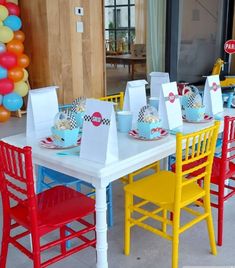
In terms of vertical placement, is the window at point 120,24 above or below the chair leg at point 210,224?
above

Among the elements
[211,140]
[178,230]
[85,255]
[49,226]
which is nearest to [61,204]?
[49,226]

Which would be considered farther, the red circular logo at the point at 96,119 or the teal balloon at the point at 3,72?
the teal balloon at the point at 3,72

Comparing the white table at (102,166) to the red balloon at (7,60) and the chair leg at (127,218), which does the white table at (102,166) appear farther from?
the red balloon at (7,60)

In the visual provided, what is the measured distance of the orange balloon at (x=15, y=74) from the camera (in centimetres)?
482

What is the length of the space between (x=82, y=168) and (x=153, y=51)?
5.63m

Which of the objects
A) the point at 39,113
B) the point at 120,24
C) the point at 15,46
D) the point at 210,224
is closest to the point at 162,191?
the point at 210,224

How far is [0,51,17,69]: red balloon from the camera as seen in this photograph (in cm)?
467

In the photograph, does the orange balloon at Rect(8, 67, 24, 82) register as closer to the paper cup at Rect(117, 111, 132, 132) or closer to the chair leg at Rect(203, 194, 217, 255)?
the paper cup at Rect(117, 111, 132, 132)

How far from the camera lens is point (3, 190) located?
181 centimetres

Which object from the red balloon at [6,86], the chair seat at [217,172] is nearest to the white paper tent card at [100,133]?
the chair seat at [217,172]

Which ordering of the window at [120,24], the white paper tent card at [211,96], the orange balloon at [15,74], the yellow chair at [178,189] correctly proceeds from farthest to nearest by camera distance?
the window at [120,24]
the orange balloon at [15,74]
the white paper tent card at [211,96]
the yellow chair at [178,189]

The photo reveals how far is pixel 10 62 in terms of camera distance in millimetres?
4727

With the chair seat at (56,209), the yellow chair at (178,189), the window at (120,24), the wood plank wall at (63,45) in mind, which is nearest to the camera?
the chair seat at (56,209)

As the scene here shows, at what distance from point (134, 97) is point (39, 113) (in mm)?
662
